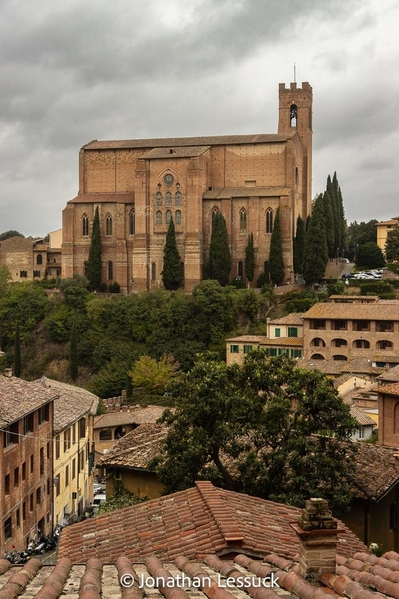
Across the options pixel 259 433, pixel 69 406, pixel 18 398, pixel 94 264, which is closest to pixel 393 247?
pixel 94 264

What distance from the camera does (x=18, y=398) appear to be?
2705cm

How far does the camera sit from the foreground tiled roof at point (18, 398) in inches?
973

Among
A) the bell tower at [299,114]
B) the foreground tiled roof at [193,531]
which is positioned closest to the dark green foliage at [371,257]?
the bell tower at [299,114]

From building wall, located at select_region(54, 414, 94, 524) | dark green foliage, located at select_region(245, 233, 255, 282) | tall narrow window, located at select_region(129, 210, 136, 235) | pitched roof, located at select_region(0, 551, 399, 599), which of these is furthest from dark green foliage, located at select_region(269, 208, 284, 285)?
pitched roof, located at select_region(0, 551, 399, 599)

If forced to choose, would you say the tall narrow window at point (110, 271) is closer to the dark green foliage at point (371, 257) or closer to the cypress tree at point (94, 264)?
the cypress tree at point (94, 264)

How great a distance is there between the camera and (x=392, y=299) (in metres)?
65.2

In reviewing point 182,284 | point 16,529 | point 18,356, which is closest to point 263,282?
point 182,284

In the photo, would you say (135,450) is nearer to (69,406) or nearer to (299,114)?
(69,406)

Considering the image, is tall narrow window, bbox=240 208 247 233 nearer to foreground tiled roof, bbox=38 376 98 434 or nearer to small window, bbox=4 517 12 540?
foreground tiled roof, bbox=38 376 98 434

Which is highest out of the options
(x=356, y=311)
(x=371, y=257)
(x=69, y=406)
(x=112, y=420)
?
(x=371, y=257)

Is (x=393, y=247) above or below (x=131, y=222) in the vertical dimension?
below

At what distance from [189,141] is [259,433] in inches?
2517

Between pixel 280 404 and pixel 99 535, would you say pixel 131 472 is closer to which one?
pixel 280 404

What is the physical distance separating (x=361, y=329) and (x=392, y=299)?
12.1m
